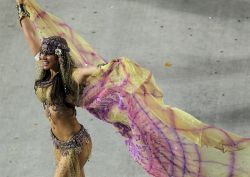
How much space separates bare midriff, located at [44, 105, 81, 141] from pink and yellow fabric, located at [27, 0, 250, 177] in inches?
9.7

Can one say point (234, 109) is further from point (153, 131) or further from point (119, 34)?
point (153, 131)

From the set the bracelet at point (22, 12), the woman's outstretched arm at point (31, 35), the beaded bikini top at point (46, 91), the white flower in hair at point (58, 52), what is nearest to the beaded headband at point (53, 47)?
the white flower in hair at point (58, 52)

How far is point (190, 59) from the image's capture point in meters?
8.52

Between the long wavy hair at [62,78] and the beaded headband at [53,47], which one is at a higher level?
the beaded headband at [53,47]

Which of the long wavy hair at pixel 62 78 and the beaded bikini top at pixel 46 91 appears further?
the beaded bikini top at pixel 46 91

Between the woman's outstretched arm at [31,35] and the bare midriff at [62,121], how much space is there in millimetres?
491

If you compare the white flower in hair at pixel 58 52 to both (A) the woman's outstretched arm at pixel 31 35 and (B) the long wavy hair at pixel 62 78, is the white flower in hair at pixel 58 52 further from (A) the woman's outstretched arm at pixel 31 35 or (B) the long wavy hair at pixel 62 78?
(A) the woman's outstretched arm at pixel 31 35

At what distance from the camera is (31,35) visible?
5773mm

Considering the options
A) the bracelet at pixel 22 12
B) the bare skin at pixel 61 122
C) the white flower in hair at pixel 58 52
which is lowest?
the bare skin at pixel 61 122

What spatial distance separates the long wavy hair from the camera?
206 inches

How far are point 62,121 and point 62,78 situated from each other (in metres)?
0.49

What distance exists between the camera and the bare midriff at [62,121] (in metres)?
5.57

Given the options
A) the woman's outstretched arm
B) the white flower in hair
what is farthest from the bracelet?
the white flower in hair

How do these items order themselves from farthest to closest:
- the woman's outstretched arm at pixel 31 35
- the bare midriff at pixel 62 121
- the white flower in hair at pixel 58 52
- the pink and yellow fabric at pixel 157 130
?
the woman's outstretched arm at pixel 31 35, the bare midriff at pixel 62 121, the white flower in hair at pixel 58 52, the pink and yellow fabric at pixel 157 130
